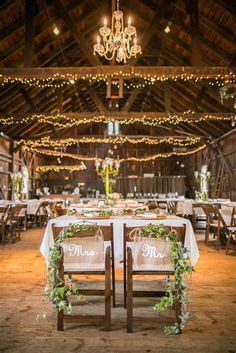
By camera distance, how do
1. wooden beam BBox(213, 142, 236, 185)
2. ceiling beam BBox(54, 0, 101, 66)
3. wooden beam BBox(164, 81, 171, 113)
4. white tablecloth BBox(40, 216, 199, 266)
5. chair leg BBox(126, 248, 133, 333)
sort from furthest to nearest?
wooden beam BBox(213, 142, 236, 185) < wooden beam BBox(164, 81, 171, 113) < ceiling beam BBox(54, 0, 101, 66) < white tablecloth BBox(40, 216, 199, 266) < chair leg BBox(126, 248, 133, 333)

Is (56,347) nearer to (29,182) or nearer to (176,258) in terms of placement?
(176,258)

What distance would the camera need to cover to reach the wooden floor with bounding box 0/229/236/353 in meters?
2.75

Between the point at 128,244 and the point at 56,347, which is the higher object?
the point at 128,244

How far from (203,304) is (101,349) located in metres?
1.51

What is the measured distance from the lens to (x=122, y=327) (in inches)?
124

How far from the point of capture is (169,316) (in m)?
3.43

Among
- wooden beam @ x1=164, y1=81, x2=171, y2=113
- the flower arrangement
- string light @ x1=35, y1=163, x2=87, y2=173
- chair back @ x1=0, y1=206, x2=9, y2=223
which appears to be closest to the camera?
chair back @ x1=0, y1=206, x2=9, y2=223

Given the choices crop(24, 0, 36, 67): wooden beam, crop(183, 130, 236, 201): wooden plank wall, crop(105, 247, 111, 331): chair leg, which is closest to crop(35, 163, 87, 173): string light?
crop(183, 130, 236, 201): wooden plank wall

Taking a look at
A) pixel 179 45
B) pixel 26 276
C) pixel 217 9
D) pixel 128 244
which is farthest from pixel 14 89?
pixel 128 244

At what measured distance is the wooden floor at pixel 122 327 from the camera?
275 centimetres

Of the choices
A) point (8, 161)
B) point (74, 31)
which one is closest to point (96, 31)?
point (74, 31)

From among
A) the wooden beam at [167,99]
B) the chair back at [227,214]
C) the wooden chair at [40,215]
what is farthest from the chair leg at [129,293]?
the wooden beam at [167,99]

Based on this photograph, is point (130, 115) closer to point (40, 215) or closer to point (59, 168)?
point (40, 215)

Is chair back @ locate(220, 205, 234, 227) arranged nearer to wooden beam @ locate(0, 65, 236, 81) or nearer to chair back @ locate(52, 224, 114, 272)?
wooden beam @ locate(0, 65, 236, 81)
